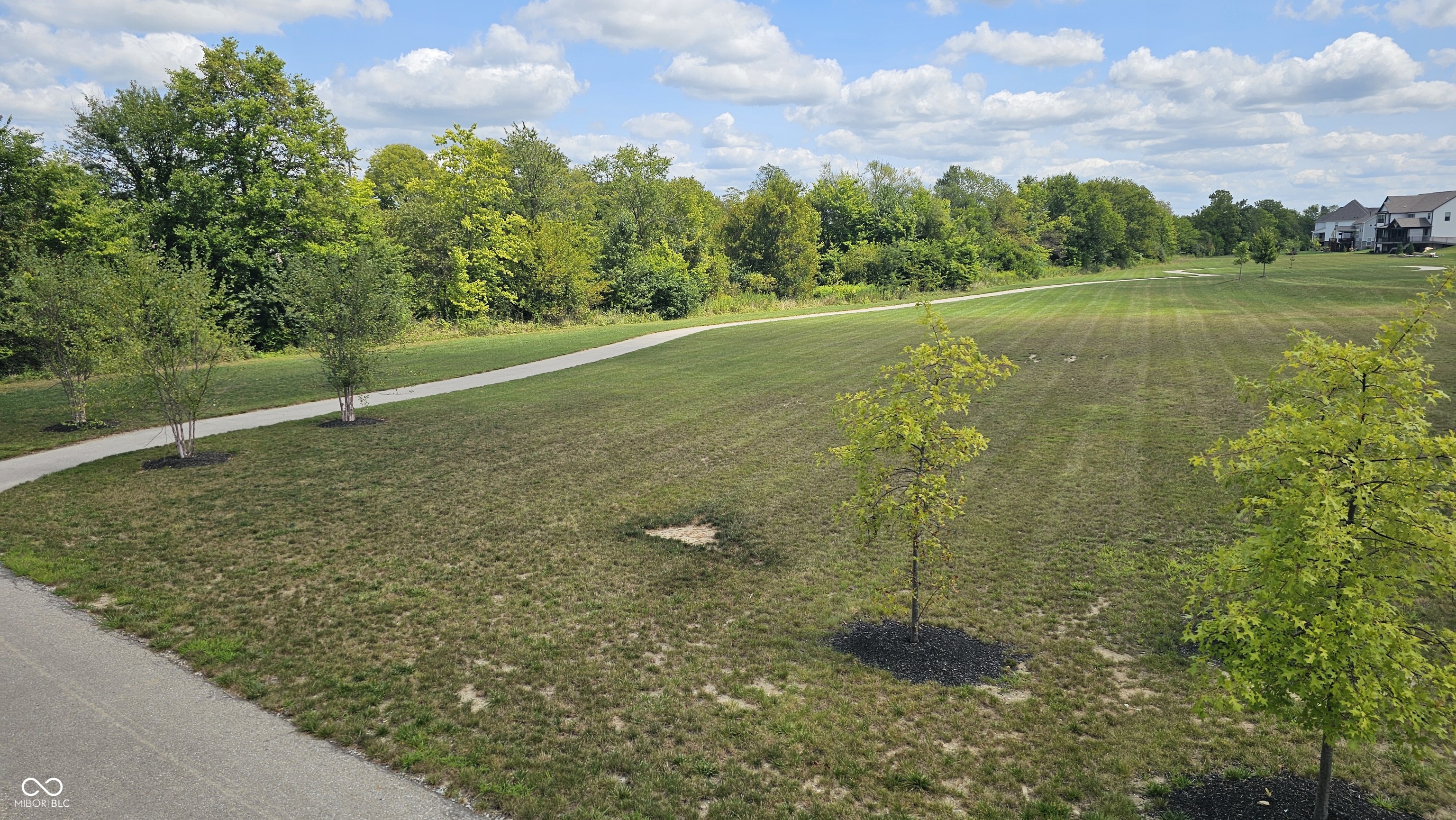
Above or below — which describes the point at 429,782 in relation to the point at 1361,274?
below

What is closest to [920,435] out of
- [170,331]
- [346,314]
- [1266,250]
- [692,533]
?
[692,533]

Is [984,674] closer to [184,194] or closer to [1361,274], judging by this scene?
[184,194]

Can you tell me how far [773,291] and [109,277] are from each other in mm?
44516

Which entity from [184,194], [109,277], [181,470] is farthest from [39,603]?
[184,194]

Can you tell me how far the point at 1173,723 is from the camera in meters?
5.52

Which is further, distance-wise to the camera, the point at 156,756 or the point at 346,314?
the point at 346,314

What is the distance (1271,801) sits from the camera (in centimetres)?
463

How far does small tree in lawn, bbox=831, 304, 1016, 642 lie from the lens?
6.39 meters

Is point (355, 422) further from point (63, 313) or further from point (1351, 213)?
point (1351, 213)

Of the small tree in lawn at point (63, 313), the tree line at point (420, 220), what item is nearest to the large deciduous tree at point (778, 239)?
the tree line at point (420, 220)

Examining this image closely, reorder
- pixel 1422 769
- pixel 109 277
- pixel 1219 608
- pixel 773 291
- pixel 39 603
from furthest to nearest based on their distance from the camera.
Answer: pixel 773 291 → pixel 109 277 → pixel 39 603 → pixel 1422 769 → pixel 1219 608

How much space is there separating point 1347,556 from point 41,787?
786 cm

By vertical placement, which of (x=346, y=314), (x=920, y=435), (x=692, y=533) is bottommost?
(x=692, y=533)

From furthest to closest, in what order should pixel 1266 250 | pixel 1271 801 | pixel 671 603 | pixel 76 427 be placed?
1. pixel 1266 250
2. pixel 76 427
3. pixel 671 603
4. pixel 1271 801
